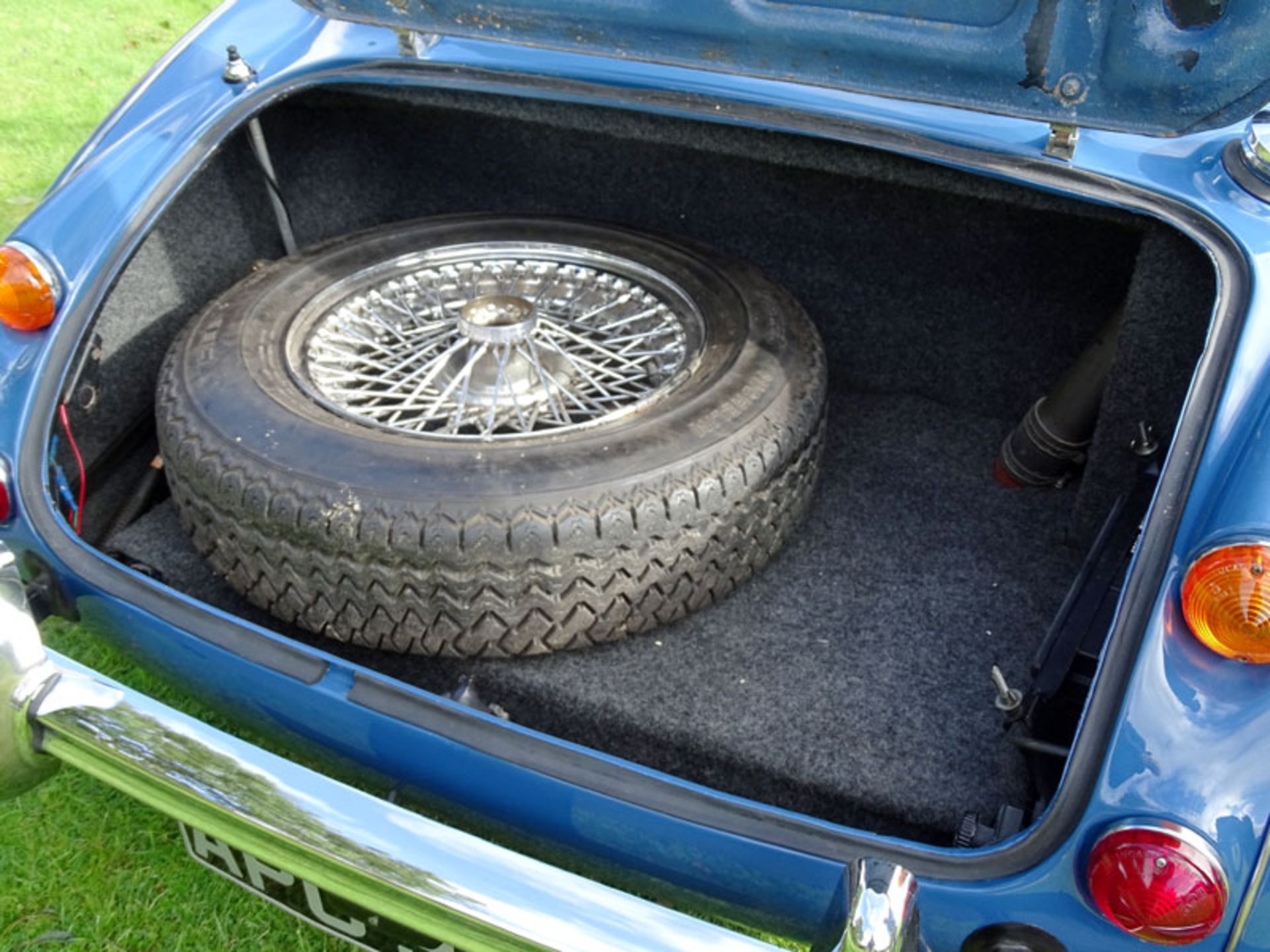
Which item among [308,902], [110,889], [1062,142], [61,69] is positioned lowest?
[110,889]

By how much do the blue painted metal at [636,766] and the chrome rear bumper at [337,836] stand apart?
194 millimetres

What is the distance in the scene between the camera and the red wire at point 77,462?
1716mm

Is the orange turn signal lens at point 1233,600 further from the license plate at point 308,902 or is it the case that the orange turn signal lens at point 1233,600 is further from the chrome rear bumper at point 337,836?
the license plate at point 308,902

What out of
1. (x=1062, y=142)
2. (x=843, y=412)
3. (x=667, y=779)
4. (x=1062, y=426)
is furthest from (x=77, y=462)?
(x=1062, y=426)

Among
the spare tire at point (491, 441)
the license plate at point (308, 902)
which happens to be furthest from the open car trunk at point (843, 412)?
the license plate at point (308, 902)

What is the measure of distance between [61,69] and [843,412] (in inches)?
165

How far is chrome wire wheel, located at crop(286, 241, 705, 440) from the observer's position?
1944 millimetres

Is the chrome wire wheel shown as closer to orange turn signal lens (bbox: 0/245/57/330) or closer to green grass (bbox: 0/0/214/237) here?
orange turn signal lens (bbox: 0/245/57/330)

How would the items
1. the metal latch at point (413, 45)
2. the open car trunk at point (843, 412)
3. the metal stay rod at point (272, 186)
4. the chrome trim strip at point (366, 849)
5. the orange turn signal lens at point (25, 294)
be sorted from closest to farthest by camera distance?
1. the chrome trim strip at point (366, 849)
2. the open car trunk at point (843, 412)
3. the orange turn signal lens at point (25, 294)
4. the metal latch at point (413, 45)
5. the metal stay rod at point (272, 186)

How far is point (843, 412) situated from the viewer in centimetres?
237

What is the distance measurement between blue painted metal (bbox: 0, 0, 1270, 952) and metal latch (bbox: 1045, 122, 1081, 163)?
0.08ft

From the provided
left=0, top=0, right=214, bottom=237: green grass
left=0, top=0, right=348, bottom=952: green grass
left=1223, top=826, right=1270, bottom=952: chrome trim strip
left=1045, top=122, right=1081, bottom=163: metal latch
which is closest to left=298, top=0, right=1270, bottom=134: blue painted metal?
left=1045, top=122, right=1081, bottom=163: metal latch

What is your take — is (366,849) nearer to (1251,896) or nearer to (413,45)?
(1251,896)

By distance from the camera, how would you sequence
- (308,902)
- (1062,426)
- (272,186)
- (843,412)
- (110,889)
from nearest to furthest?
(308,902), (110,889), (1062,426), (272,186), (843,412)
